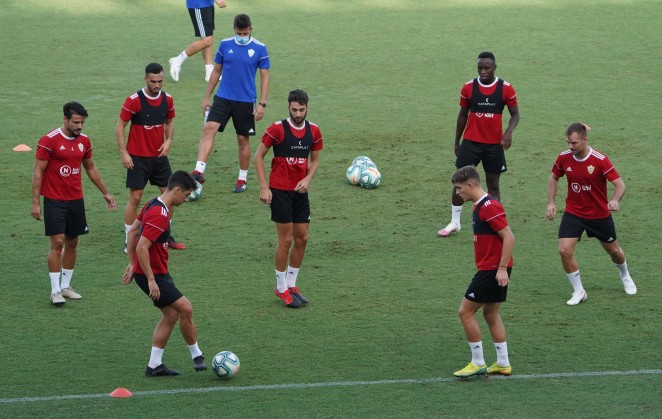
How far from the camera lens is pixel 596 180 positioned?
35.1ft

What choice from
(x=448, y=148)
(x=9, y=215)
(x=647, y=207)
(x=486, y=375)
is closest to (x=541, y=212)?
(x=647, y=207)

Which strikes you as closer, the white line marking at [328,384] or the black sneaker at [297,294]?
the white line marking at [328,384]

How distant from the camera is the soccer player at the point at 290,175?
416 inches

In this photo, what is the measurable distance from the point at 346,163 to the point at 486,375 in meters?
7.42

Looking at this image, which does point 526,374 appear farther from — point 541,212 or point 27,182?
point 27,182

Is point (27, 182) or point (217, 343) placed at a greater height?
point (27, 182)

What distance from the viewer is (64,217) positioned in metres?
10.8

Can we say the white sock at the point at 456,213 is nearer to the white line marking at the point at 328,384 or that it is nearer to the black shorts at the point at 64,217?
the white line marking at the point at 328,384

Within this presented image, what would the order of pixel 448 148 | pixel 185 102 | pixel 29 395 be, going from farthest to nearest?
1. pixel 185 102
2. pixel 448 148
3. pixel 29 395

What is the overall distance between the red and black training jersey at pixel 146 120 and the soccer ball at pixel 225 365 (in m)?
4.11

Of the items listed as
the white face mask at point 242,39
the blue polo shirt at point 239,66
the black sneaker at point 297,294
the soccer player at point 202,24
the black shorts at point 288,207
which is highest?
the soccer player at point 202,24

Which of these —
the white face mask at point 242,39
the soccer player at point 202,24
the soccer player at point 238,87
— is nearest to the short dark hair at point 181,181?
the soccer player at point 238,87

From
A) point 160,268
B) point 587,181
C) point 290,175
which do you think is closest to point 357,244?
point 290,175

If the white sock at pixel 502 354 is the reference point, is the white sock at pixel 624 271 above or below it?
above
